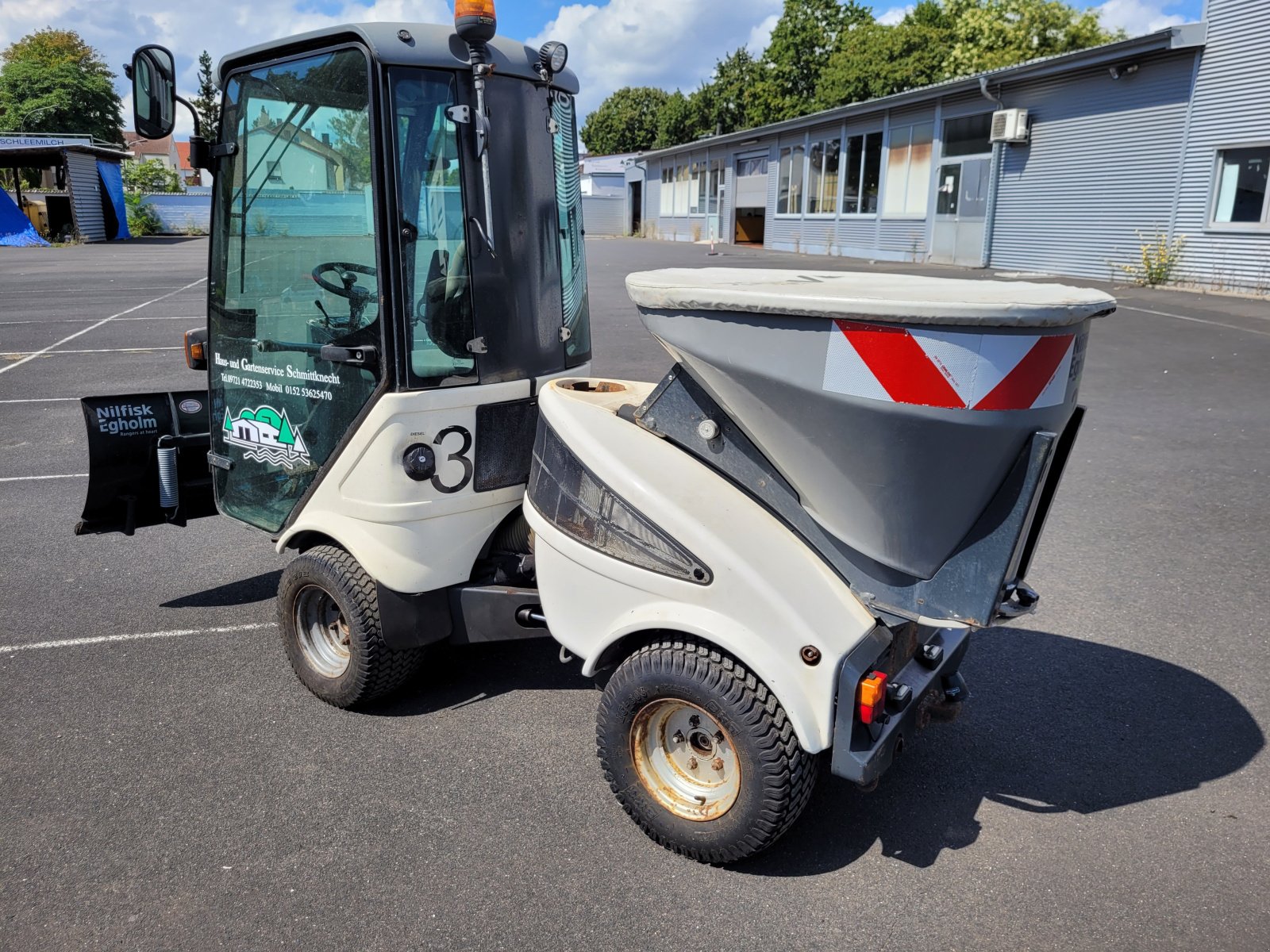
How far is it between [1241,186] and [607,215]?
41.5 meters

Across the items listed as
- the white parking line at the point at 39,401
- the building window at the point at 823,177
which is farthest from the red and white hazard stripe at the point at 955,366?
the building window at the point at 823,177

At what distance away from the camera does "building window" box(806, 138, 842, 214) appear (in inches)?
1231

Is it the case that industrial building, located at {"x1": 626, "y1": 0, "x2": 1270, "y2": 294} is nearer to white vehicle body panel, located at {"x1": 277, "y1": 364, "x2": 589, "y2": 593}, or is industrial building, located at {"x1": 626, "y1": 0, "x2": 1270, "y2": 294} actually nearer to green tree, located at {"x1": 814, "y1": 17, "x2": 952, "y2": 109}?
white vehicle body panel, located at {"x1": 277, "y1": 364, "x2": 589, "y2": 593}

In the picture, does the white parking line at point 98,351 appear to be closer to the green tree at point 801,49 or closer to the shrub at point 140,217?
the shrub at point 140,217

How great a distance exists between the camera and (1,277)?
25609 millimetres

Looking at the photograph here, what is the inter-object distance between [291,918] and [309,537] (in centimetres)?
160

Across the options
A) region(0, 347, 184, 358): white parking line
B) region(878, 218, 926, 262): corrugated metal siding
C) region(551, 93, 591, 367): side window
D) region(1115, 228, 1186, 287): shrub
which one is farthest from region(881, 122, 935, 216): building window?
region(551, 93, 591, 367): side window

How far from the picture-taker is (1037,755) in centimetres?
363

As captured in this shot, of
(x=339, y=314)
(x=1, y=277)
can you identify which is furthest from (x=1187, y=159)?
(x=1, y=277)

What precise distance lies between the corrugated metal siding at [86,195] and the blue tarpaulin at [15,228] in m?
2.05

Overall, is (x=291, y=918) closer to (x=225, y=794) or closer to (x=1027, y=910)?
(x=225, y=794)

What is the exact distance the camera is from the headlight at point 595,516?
2912 mm

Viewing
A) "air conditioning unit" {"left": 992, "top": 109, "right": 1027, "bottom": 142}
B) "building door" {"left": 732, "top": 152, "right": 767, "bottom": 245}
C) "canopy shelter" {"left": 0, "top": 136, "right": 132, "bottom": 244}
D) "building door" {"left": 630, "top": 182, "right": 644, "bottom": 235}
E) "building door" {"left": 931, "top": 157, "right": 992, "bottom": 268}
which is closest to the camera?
"air conditioning unit" {"left": 992, "top": 109, "right": 1027, "bottom": 142}

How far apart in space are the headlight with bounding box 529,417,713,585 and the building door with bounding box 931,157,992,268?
23170 mm
